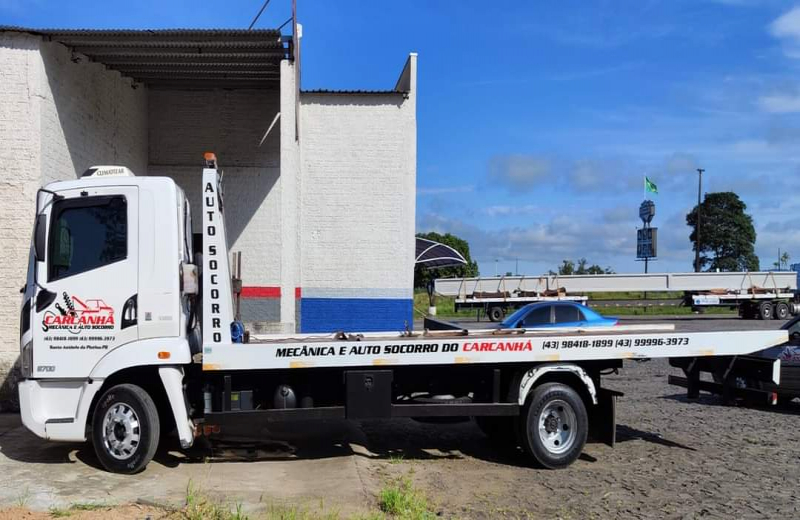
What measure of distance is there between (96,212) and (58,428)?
224 centimetres

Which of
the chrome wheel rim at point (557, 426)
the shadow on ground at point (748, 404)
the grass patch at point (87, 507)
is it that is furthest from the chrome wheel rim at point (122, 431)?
the shadow on ground at point (748, 404)

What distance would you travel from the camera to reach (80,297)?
7332 mm

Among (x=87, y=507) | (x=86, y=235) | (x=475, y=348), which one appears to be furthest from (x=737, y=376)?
(x=86, y=235)

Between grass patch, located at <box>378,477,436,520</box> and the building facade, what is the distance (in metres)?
7.32

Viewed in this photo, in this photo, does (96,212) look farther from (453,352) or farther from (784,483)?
(784,483)

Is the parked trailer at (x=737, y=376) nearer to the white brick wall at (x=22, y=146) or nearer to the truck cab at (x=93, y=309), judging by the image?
the truck cab at (x=93, y=309)

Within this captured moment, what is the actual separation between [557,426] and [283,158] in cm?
761

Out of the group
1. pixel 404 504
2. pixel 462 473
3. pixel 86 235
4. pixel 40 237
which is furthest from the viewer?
pixel 462 473

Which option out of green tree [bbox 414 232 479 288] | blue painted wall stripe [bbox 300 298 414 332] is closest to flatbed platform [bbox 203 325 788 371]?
blue painted wall stripe [bbox 300 298 414 332]

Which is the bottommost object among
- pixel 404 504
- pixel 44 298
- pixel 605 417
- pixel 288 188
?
pixel 404 504

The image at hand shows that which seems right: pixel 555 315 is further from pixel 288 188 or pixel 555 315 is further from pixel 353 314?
pixel 288 188

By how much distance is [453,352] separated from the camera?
776cm

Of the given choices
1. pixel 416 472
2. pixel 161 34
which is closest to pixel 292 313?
pixel 161 34

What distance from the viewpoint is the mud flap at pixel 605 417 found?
8266 mm
